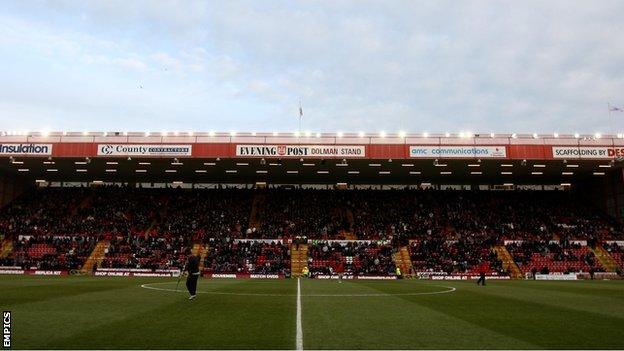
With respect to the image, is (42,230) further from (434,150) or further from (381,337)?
(381,337)

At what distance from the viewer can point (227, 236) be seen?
160 ft

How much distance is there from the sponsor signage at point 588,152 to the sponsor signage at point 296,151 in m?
18.0

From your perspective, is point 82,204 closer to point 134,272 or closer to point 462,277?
point 134,272

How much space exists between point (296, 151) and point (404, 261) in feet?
46.0

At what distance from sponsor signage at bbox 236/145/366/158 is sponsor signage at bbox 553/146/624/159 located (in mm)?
17985

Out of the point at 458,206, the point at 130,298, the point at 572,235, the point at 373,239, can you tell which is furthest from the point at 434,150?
the point at 130,298

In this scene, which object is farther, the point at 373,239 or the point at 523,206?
the point at 523,206

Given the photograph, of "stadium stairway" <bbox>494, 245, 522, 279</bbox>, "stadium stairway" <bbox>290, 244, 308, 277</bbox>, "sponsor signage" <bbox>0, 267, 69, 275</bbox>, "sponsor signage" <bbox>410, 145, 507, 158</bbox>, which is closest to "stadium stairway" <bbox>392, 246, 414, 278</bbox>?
"stadium stairway" <bbox>290, 244, 308, 277</bbox>

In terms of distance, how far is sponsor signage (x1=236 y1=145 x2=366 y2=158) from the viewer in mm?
43750

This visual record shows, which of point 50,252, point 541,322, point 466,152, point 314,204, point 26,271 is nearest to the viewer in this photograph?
point 541,322

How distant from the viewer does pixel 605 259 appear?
45531mm

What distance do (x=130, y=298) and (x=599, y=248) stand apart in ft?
149

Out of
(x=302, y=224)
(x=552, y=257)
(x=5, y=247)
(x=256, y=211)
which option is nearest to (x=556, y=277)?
(x=552, y=257)

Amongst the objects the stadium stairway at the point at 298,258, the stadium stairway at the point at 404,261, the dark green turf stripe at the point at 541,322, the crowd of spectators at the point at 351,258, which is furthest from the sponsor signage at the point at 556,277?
the dark green turf stripe at the point at 541,322
